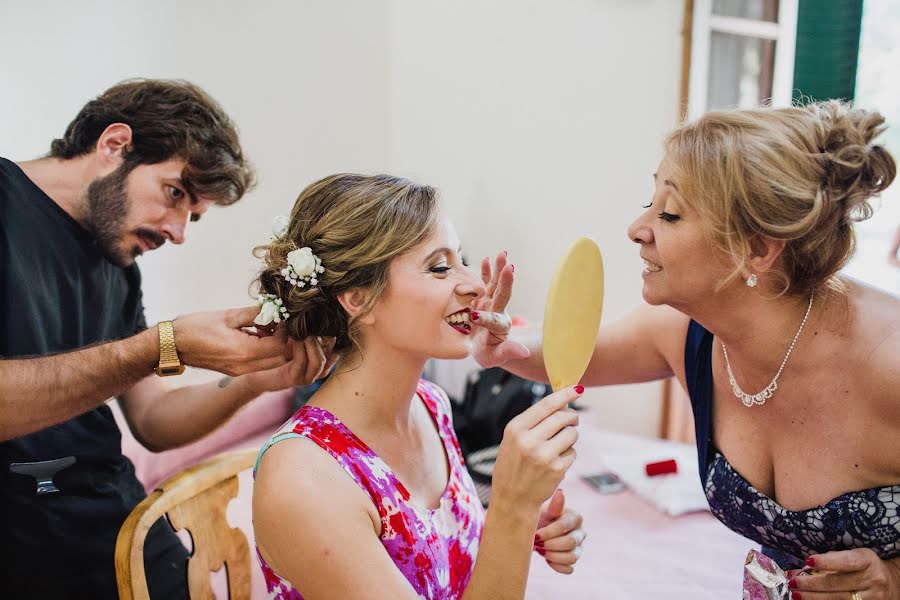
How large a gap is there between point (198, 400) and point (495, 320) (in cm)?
75

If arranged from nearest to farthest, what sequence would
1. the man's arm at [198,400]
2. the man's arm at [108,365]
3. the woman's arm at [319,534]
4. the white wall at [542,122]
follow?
the woman's arm at [319,534], the man's arm at [108,365], the man's arm at [198,400], the white wall at [542,122]

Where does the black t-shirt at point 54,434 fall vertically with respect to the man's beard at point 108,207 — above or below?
below

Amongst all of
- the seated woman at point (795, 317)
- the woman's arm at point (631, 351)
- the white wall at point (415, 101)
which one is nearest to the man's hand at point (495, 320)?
the woman's arm at point (631, 351)

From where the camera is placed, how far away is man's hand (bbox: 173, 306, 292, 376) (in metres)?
1.37

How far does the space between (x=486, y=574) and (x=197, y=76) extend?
2.60 meters

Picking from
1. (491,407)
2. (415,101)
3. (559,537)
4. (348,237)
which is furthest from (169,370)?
(415,101)

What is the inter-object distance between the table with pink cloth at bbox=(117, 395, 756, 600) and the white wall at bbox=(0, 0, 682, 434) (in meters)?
1.17

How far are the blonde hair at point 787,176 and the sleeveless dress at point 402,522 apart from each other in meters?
0.68

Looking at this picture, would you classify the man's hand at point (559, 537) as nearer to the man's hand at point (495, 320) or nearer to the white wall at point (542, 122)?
the man's hand at point (495, 320)

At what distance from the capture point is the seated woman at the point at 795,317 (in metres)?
1.26

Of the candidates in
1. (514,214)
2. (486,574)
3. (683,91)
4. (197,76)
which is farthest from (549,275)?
(486,574)

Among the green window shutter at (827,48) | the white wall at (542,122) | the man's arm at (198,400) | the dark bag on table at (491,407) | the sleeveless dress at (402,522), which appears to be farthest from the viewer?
the white wall at (542,122)

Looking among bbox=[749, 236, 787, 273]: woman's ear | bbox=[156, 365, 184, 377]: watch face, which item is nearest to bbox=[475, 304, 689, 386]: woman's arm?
bbox=[749, 236, 787, 273]: woman's ear

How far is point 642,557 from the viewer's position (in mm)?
1838
